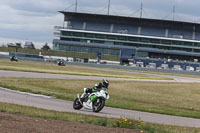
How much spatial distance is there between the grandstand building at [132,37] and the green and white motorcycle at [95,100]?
11312 centimetres

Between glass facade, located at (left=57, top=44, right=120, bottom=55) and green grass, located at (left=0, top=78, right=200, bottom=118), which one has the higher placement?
glass facade, located at (left=57, top=44, right=120, bottom=55)

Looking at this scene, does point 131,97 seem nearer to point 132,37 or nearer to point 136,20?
point 132,37

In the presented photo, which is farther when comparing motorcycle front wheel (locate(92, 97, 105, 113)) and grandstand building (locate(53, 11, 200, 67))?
grandstand building (locate(53, 11, 200, 67))

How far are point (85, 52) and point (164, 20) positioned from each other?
1114 inches

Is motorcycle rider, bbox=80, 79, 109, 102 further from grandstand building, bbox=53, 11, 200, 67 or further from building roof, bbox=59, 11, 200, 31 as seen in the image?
building roof, bbox=59, 11, 200, 31

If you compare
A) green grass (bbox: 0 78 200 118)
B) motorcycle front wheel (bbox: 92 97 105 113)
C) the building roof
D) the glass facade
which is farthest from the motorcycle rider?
the building roof

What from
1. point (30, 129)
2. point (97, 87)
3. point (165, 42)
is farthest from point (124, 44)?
point (30, 129)

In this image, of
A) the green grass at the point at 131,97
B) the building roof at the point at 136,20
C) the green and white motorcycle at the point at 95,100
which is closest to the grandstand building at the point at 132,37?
the building roof at the point at 136,20

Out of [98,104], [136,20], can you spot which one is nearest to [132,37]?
[136,20]

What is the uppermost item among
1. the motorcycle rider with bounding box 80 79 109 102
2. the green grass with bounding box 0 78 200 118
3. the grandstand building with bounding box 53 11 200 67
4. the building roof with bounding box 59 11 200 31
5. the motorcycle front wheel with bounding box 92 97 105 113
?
the building roof with bounding box 59 11 200 31

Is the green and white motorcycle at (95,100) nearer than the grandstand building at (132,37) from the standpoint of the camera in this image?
Yes

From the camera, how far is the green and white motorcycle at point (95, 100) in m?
16.6

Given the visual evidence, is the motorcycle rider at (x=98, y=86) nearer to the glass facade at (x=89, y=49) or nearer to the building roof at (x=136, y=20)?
the glass facade at (x=89, y=49)

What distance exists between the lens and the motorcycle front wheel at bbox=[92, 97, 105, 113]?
17.0 meters
